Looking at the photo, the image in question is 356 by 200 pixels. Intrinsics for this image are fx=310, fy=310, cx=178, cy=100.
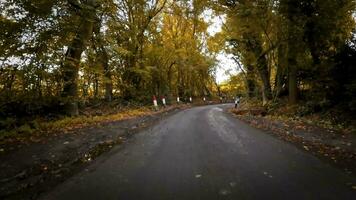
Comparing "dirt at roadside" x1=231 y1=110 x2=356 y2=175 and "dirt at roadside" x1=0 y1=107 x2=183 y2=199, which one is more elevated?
"dirt at roadside" x1=0 y1=107 x2=183 y2=199

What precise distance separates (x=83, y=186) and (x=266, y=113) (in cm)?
1542

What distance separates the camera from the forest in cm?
1101

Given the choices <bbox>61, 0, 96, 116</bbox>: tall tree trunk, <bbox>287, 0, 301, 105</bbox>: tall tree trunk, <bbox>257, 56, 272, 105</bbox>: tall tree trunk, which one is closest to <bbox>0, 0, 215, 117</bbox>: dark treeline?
<bbox>61, 0, 96, 116</bbox>: tall tree trunk

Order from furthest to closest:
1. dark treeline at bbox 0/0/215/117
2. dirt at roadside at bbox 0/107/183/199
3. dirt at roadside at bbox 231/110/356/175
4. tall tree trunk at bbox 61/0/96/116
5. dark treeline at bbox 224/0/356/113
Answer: tall tree trunk at bbox 61/0/96/116
dark treeline at bbox 224/0/356/113
dark treeline at bbox 0/0/215/117
dirt at roadside at bbox 231/110/356/175
dirt at roadside at bbox 0/107/183/199

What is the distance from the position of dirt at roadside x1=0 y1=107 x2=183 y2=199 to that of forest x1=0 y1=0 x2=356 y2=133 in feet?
10.8

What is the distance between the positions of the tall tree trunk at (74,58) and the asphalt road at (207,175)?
7054 mm

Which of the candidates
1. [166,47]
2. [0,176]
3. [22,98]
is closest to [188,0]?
[166,47]

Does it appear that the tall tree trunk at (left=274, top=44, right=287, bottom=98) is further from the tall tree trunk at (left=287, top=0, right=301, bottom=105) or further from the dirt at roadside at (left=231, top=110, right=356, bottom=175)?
the dirt at roadside at (left=231, top=110, right=356, bottom=175)

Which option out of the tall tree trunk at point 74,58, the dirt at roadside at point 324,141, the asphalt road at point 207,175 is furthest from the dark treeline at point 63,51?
the dirt at roadside at point 324,141

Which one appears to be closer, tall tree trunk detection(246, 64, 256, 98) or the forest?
the forest

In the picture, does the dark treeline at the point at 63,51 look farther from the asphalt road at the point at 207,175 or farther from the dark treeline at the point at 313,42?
the dark treeline at the point at 313,42

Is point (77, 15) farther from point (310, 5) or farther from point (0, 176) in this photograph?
point (310, 5)

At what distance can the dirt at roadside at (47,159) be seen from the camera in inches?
201

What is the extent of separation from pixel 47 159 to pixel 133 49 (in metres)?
19.8
